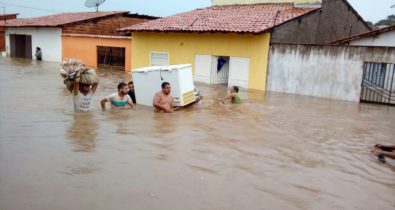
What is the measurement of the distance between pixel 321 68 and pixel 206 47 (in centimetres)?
583

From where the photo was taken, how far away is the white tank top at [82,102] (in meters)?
9.68

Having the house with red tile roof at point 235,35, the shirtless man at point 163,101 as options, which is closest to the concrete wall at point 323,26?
the house with red tile roof at point 235,35

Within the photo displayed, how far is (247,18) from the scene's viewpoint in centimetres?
1855

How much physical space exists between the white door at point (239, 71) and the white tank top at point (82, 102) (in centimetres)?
935

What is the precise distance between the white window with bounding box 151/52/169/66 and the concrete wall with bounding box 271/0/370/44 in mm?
6365

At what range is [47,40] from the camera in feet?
99.2

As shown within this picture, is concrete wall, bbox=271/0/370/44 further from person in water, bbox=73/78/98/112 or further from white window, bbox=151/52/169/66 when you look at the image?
person in water, bbox=73/78/98/112

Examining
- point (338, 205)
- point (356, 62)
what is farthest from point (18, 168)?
point (356, 62)

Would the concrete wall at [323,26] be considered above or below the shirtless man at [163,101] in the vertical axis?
above

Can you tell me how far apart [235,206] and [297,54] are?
12453 mm

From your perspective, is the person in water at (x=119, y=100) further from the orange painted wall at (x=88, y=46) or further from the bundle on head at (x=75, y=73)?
the orange painted wall at (x=88, y=46)

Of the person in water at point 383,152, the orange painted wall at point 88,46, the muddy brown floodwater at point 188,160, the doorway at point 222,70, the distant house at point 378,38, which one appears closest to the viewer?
the muddy brown floodwater at point 188,160

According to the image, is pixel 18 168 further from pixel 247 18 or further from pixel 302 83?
pixel 247 18

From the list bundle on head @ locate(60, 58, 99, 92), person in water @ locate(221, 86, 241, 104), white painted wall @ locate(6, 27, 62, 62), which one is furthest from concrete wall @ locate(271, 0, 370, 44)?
white painted wall @ locate(6, 27, 62, 62)
